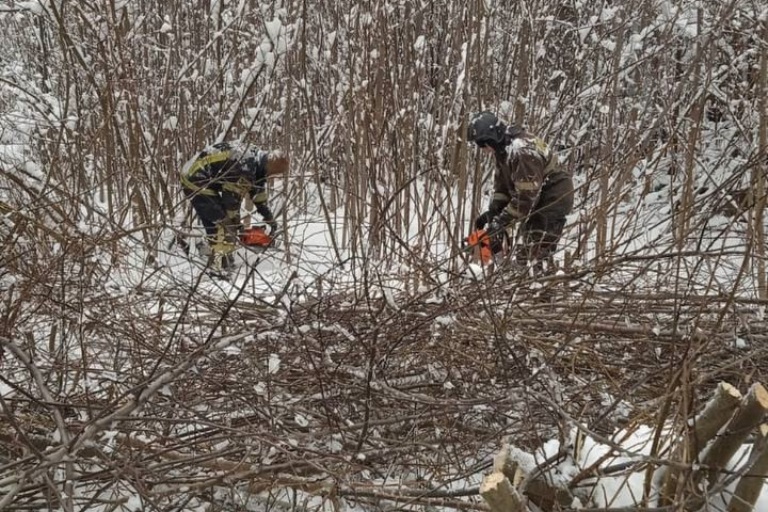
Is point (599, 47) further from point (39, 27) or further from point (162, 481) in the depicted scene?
point (39, 27)

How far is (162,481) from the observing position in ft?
6.82

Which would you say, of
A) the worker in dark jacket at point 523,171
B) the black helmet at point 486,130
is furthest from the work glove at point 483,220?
the black helmet at point 486,130

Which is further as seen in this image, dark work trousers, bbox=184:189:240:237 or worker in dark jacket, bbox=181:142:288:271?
dark work trousers, bbox=184:189:240:237

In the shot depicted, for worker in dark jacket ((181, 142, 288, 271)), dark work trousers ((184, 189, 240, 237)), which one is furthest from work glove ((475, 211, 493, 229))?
dark work trousers ((184, 189, 240, 237))

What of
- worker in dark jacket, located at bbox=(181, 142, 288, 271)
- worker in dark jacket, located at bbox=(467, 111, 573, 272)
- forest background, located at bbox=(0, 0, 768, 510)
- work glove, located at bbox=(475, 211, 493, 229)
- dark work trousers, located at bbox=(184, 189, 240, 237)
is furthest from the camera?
dark work trousers, located at bbox=(184, 189, 240, 237)

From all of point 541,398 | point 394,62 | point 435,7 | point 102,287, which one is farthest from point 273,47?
point 541,398

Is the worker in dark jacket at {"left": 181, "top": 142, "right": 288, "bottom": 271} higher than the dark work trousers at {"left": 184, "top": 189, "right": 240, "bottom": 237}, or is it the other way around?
the worker in dark jacket at {"left": 181, "top": 142, "right": 288, "bottom": 271}

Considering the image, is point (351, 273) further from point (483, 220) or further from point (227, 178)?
point (227, 178)

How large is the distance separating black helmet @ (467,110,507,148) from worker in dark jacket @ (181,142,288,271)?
5.32ft

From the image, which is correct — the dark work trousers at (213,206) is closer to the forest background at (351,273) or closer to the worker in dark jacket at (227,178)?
the worker in dark jacket at (227,178)

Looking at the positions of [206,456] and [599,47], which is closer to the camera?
[206,456]

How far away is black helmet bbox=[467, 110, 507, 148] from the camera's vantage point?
4570mm

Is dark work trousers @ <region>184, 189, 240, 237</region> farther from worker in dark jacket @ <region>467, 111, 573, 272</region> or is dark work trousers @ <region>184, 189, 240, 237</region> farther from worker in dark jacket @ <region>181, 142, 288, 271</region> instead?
worker in dark jacket @ <region>467, 111, 573, 272</region>

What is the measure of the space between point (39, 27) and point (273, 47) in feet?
11.9
